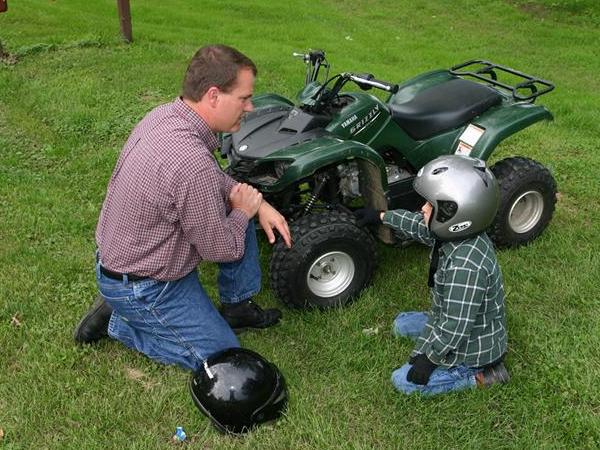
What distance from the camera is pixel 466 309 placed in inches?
123

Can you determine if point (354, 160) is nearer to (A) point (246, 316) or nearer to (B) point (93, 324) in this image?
(A) point (246, 316)

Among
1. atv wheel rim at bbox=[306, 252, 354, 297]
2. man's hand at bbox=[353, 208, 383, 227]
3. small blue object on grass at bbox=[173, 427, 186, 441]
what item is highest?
man's hand at bbox=[353, 208, 383, 227]

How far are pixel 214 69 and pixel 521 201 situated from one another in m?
2.65

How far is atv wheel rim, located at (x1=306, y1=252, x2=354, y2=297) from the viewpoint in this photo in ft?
13.1

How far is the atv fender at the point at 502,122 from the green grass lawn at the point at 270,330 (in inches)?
32.6

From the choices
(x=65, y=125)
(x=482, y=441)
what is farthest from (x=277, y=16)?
(x=482, y=441)

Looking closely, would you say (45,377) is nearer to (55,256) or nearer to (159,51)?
(55,256)

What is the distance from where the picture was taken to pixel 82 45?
9.38 m

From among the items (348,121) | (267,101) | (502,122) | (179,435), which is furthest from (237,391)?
(502,122)

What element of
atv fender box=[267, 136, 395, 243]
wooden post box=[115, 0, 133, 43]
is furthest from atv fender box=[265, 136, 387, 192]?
wooden post box=[115, 0, 133, 43]

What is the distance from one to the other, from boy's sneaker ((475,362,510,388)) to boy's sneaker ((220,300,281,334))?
1.20 m

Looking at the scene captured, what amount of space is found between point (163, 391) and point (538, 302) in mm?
2306

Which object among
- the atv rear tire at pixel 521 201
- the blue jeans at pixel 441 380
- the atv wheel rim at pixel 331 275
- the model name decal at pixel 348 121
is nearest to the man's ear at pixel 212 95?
the model name decal at pixel 348 121

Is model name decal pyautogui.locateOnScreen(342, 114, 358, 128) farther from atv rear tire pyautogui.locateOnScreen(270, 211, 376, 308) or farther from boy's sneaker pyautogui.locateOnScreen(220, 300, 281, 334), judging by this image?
boy's sneaker pyautogui.locateOnScreen(220, 300, 281, 334)
